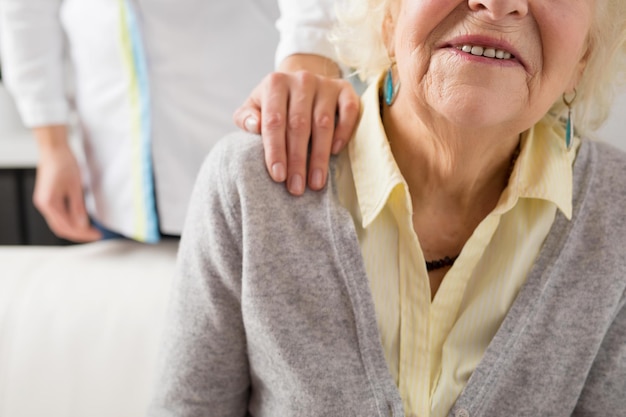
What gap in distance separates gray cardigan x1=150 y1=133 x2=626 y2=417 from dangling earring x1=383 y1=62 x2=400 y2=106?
165 millimetres

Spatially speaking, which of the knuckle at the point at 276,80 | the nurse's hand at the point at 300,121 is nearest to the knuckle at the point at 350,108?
the nurse's hand at the point at 300,121

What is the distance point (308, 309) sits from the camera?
1.06 metres

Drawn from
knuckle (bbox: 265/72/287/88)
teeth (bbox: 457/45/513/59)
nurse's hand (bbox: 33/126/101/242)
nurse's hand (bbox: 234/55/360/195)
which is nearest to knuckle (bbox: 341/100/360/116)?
nurse's hand (bbox: 234/55/360/195)

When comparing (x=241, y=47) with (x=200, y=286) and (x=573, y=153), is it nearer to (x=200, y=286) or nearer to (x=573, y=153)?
(x=200, y=286)

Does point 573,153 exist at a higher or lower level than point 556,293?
higher

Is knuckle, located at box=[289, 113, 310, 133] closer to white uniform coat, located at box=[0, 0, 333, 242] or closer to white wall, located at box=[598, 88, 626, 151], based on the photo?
white uniform coat, located at box=[0, 0, 333, 242]

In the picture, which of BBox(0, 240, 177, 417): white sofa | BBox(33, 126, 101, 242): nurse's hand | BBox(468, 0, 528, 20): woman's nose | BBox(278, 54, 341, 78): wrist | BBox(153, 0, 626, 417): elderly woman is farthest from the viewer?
BBox(33, 126, 101, 242): nurse's hand

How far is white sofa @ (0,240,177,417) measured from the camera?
146cm

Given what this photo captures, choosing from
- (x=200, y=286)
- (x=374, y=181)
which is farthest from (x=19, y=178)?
(x=374, y=181)

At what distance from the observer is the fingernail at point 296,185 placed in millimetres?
1055

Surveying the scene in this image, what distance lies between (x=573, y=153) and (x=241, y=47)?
0.67 meters

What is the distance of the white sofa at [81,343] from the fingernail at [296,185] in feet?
1.78

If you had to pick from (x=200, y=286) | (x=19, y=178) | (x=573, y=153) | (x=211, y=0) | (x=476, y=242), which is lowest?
(x=19, y=178)

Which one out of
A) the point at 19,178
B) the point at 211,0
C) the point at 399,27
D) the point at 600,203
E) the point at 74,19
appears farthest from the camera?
the point at 19,178
